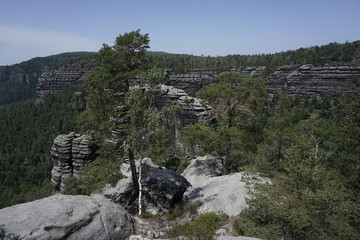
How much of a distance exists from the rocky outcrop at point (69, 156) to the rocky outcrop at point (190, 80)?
245 ft

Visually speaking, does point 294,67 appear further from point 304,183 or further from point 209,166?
point 304,183

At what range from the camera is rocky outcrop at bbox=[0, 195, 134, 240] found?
1005cm

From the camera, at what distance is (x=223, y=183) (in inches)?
769

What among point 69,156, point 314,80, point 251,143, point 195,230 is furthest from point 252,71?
point 195,230

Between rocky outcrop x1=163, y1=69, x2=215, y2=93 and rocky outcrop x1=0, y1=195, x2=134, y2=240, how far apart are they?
10982 centimetres

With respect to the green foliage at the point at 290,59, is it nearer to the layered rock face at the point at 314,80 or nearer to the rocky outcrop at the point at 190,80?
the layered rock face at the point at 314,80

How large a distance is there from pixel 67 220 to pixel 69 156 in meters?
44.1

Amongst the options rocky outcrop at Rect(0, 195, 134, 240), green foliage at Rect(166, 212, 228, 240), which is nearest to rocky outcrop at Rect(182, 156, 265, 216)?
green foliage at Rect(166, 212, 228, 240)

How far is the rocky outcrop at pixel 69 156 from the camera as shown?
5025cm

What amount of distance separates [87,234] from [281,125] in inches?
779

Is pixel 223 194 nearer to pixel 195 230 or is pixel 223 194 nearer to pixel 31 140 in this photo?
pixel 195 230

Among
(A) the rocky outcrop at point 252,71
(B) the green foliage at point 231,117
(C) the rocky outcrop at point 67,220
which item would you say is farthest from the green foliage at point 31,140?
(A) the rocky outcrop at point 252,71

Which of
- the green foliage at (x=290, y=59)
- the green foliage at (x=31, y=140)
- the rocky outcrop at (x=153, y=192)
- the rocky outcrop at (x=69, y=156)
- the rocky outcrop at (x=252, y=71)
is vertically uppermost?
the green foliage at (x=290, y=59)

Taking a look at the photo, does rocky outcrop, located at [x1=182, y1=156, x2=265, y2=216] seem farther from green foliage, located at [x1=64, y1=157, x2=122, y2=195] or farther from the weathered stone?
the weathered stone
